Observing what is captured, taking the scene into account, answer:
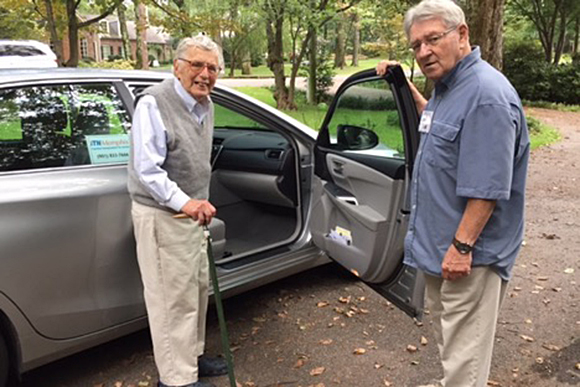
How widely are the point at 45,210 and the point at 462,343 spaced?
1.94m

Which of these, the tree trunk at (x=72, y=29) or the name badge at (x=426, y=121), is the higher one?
the tree trunk at (x=72, y=29)

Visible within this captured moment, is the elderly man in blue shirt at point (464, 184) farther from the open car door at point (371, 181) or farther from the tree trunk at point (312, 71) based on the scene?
the tree trunk at point (312, 71)

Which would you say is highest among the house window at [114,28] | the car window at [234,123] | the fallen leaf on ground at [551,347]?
the house window at [114,28]

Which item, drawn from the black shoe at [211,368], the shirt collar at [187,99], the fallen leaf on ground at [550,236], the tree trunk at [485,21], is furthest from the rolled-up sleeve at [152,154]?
the tree trunk at [485,21]

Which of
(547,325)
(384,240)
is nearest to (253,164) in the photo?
(384,240)

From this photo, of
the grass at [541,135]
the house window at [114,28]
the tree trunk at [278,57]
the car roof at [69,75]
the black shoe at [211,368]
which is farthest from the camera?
the house window at [114,28]

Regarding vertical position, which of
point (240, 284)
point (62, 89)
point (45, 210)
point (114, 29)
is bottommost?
point (240, 284)

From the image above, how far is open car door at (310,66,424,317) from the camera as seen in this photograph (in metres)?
2.81

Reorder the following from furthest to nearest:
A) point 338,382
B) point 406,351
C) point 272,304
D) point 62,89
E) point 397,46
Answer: point 397,46, point 272,304, point 406,351, point 338,382, point 62,89

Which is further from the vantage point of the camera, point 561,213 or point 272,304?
point 561,213

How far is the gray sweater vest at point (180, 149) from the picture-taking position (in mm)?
2463

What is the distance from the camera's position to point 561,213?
20.5 feet

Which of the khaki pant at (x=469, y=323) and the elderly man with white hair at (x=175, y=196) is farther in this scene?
the elderly man with white hair at (x=175, y=196)

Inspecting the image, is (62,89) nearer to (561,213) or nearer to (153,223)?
(153,223)
